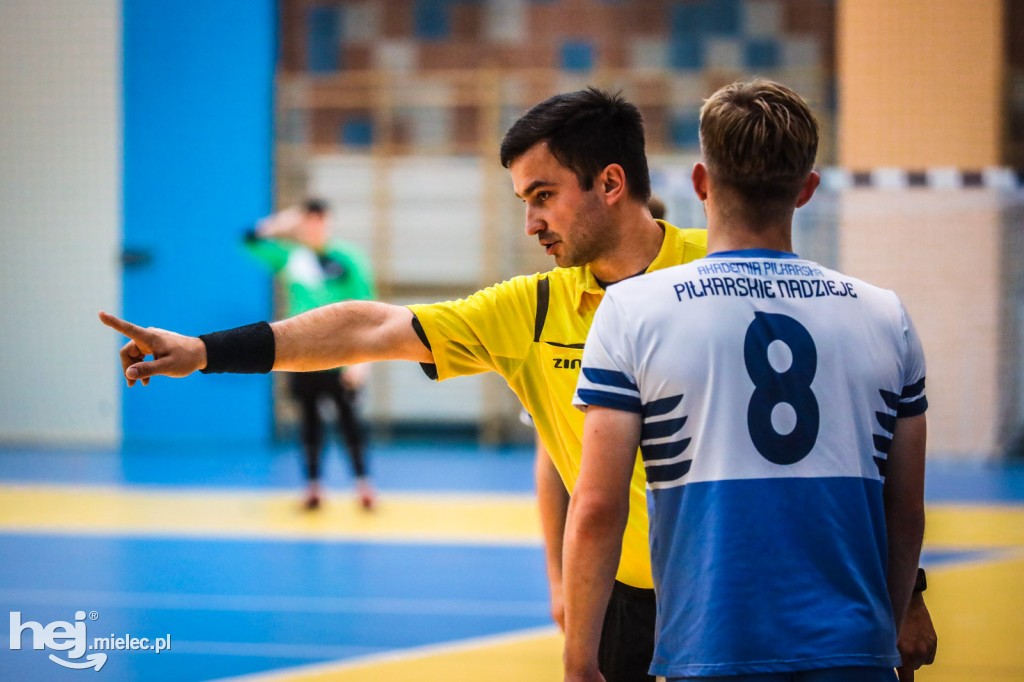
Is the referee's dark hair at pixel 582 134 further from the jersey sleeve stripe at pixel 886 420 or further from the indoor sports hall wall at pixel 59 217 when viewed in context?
the indoor sports hall wall at pixel 59 217

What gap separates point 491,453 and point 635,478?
8.58m

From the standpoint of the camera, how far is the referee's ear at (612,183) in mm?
2147

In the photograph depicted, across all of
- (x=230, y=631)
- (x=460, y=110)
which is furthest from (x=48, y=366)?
(x=230, y=631)

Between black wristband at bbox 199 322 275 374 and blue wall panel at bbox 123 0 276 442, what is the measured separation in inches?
385

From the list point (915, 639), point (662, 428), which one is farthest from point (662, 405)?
point (915, 639)

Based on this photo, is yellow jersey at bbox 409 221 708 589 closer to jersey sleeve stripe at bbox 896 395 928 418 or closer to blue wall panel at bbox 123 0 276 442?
jersey sleeve stripe at bbox 896 395 928 418

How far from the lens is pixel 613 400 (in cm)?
146

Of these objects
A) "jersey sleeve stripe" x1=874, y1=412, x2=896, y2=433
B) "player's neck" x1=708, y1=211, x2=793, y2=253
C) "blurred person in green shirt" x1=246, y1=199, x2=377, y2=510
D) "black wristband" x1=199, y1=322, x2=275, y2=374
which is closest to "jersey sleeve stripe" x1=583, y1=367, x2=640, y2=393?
"player's neck" x1=708, y1=211, x2=793, y2=253

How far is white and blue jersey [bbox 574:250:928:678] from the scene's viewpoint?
1423mm

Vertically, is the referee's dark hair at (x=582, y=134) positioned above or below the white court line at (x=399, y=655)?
above

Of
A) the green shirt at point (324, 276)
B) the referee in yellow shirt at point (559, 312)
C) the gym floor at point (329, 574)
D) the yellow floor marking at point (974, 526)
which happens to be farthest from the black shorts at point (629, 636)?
the green shirt at point (324, 276)

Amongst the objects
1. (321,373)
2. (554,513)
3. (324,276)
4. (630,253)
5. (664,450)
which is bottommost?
(321,373)

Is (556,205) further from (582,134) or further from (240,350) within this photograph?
(240,350)

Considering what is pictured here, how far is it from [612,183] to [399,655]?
2647 mm
